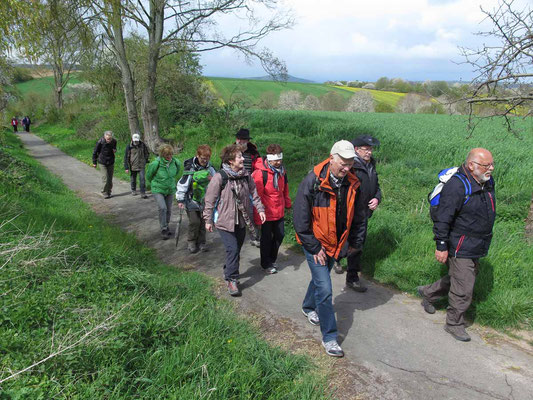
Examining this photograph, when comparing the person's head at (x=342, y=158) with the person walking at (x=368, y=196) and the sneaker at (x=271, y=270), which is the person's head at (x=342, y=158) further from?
the sneaker at (x=271, y=270)

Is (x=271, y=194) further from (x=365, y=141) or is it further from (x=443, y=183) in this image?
(x=443, y=183)

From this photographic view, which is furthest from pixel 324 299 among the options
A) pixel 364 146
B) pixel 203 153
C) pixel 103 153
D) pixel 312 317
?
pixel 103 153

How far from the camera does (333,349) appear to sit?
3492 mm

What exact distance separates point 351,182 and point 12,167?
9014 mm

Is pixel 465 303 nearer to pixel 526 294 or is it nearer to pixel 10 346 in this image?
pixel 526 294

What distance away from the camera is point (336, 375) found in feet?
10.7

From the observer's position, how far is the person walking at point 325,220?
3.39 m

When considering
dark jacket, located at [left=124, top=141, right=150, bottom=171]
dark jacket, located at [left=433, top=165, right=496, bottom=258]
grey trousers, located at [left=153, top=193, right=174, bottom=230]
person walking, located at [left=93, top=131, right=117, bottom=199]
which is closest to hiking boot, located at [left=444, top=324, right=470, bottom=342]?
dark jacket, located at [left=433, top=165, right=496, bottom=258]

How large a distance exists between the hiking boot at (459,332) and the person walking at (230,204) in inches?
100

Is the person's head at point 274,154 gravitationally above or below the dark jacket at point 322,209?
above

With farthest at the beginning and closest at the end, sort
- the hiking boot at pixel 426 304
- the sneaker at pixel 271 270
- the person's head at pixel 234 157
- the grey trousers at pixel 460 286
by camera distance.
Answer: the sneaker at pixel 271 270
the person's head at pixel 234 157
the hiking boot at pixel 426 304
the grey trousers at pixel 460 286

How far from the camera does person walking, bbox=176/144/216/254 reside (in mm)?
5785

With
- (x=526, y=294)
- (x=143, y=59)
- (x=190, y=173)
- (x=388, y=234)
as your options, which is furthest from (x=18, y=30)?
(x=143, y=59)

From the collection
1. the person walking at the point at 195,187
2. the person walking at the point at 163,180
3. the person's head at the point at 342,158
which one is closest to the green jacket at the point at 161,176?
the person walking at the point at 163,180
